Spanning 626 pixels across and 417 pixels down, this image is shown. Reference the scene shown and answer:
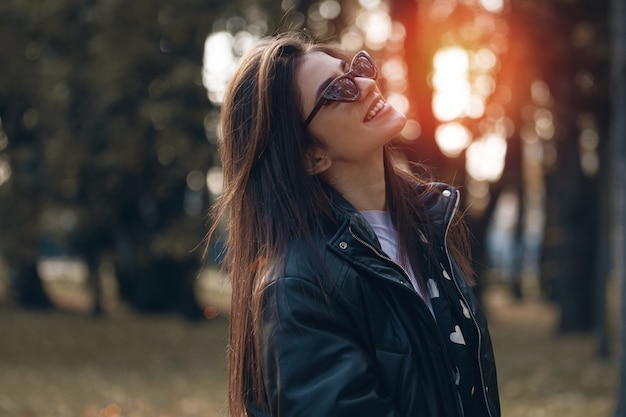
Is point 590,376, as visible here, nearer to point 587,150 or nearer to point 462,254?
point 587,150

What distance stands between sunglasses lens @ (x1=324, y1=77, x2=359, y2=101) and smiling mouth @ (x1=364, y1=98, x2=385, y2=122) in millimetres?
71

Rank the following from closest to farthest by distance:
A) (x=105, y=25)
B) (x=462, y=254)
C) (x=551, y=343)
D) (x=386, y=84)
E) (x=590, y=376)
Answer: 1. (x=462, y=254)
2. (x=590, y=376)
3. (x=105, y=25)
4. (x=551, y=343)
5. (x=386, y=84)

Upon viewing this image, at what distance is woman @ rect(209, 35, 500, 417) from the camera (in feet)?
7.19

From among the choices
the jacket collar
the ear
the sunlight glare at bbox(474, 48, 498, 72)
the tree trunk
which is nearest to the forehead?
Result: the ear

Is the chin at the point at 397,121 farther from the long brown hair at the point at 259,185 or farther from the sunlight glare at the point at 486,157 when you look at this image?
the sunlight glare at the point at 486,157

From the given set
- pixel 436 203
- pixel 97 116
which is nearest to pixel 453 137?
pixel 97 116

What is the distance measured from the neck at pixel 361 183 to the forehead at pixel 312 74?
0.19 meters

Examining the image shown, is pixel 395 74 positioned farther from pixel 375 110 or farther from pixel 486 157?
pixel 375 110

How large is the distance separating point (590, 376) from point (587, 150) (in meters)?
11.0

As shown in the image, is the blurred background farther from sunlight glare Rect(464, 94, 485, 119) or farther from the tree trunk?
the tree trunk

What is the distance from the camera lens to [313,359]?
2160 mm

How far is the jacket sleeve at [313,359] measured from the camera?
214 cm

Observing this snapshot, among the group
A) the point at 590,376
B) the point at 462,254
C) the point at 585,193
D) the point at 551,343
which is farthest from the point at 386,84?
the point at 462,254

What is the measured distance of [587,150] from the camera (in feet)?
83.6
